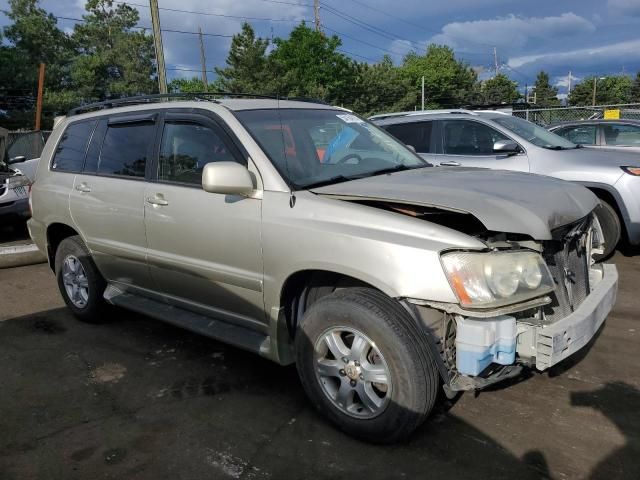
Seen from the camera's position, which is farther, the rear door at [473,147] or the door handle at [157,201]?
the rear door at [473,147]

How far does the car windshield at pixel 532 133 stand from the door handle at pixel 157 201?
4.79m

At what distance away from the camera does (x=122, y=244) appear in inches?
170

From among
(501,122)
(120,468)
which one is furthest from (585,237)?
(501,122)

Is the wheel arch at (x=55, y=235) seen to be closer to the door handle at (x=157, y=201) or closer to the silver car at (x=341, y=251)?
the silver car at (x=341, y=251)

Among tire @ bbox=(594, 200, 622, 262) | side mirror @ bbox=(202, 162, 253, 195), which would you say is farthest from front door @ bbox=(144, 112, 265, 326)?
tire @ bbox=(594, 200, 622, 262)

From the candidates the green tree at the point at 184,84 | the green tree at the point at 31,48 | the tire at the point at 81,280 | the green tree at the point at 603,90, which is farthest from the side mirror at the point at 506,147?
the green tree at the point at 603,90

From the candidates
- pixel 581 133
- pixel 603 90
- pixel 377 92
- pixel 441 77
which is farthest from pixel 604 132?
pixel 603 90

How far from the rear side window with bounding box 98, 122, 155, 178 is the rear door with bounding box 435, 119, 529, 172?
390cm

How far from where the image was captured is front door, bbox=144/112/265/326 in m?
3.37

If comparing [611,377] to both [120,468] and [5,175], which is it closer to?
[120,468]

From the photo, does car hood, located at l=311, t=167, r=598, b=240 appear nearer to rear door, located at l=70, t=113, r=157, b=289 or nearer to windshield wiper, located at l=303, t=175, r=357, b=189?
windshield wiper, located at l=303, t=175, r=357, b=189

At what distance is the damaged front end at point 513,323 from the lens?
2.55 metres

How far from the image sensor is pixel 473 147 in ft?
23.5

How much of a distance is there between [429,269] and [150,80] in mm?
54611
